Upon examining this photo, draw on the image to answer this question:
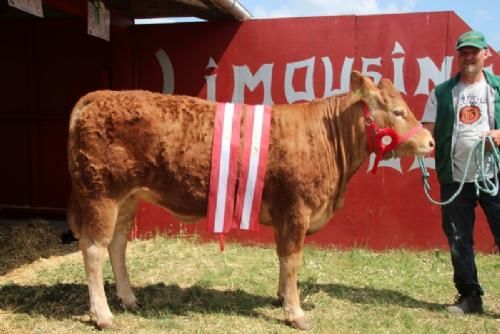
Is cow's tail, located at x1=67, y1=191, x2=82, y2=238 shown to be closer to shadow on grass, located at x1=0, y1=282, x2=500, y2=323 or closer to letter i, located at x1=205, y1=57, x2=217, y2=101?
shadow on grass, located at x1=0, y1=282, x2=500, y2=323

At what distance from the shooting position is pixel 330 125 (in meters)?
4.53

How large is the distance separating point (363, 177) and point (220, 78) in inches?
86.1

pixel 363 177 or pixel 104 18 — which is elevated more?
pixel 104 18

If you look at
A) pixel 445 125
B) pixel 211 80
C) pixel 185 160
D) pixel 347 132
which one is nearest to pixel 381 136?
pixel 347 132

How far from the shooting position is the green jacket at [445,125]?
181 inches

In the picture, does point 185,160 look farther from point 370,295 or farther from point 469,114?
point 469,114

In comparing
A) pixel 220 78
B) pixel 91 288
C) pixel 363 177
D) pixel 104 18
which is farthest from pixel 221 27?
pixel 91 288

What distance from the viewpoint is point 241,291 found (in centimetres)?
522

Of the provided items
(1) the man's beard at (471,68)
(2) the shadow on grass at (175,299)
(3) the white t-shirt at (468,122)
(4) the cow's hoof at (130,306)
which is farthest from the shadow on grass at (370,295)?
(1) the man's beard at (471,68)

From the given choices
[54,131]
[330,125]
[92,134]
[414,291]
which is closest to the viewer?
[92,134]

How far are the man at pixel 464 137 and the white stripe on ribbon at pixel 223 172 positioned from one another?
183cm

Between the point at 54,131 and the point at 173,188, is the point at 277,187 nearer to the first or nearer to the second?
the point at 173,188

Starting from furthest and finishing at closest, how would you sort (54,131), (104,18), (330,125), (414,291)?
(54,131)
(104,18)
(414,291)
(330,125)

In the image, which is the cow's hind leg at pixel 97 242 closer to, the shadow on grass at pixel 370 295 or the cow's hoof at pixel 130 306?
the cow's hoof at pixel 130 306
